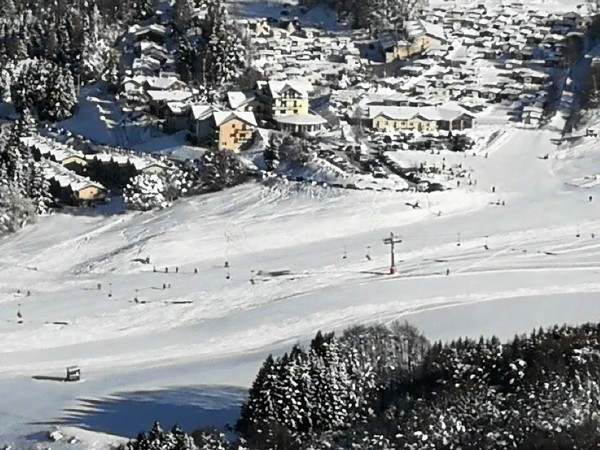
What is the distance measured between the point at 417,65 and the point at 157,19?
12.8m

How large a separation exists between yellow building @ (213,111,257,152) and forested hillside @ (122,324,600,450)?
1644cm

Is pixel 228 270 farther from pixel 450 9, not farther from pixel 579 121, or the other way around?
pixel 450 9

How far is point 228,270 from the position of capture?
1067 inches

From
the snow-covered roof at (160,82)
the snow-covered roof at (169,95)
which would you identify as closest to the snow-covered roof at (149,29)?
the snow-covered roof at (160,82)

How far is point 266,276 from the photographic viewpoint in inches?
1045

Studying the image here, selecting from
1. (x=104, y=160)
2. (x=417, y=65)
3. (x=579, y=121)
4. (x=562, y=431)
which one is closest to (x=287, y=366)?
(x=562, y=431)

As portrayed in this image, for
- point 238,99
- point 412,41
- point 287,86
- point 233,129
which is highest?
point 412,41

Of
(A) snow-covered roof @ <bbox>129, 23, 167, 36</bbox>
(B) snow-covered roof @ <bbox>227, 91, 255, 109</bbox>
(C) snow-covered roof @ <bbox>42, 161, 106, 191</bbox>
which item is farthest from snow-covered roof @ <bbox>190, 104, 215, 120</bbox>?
(A) snow-covered roof @ <bbox>129, 23, 167, 36</bbox>

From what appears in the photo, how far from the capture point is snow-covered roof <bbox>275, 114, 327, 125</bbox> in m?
36.6

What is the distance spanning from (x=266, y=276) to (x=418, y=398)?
8.94 m

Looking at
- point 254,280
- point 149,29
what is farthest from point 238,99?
point 254,280

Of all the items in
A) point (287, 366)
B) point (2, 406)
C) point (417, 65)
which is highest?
point (417, 65)

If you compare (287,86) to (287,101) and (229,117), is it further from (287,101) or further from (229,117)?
(229,117)

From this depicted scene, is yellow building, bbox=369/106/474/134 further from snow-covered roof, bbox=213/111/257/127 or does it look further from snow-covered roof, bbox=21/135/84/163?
Answer: snow-covered roof, bbox=21/135/84/163
